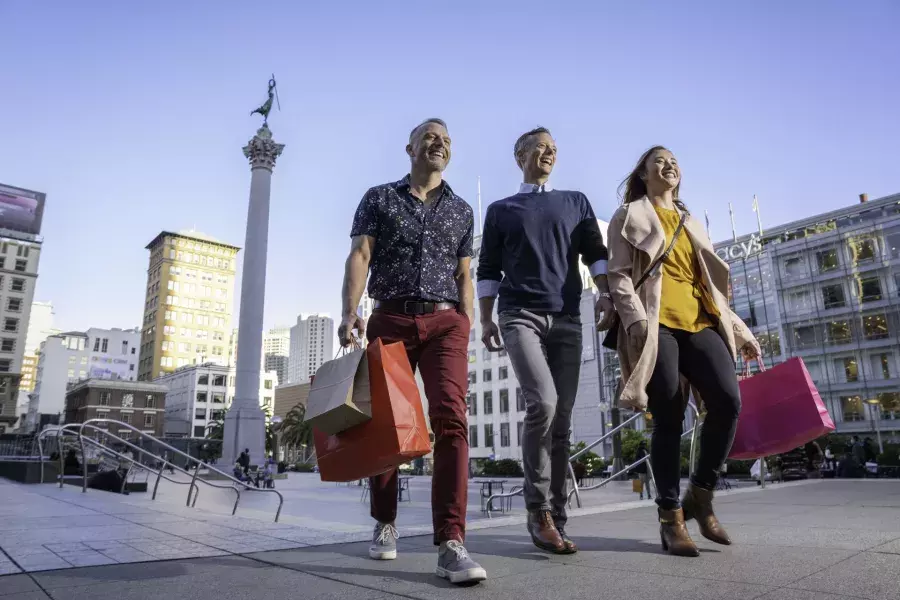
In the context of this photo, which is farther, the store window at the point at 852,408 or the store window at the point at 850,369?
the store window at the point at 850,369

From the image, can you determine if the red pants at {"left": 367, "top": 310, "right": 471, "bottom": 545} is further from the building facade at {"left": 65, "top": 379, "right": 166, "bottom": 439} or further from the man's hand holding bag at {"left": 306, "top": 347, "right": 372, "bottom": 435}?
the building facade at {"left": 65, "top": 379, "right": 166, "bottom": 439}

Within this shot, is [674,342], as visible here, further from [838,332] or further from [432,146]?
[838,332]

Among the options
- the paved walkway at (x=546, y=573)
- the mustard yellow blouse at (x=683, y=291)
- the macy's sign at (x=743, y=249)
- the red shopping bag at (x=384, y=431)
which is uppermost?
the macy's sign at (x=743, y=249)

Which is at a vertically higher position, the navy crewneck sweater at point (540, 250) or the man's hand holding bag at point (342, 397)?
the navy crewneck sweater at point (540, 250)

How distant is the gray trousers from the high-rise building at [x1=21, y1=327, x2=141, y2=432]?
4102 inches

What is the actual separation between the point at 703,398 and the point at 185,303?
115827 millimetres

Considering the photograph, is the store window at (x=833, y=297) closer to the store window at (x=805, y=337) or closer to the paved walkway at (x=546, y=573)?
the store window at (x=805, y=337)

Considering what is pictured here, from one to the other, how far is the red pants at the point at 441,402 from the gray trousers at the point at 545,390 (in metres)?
0.44

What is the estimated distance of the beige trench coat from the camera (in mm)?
3102

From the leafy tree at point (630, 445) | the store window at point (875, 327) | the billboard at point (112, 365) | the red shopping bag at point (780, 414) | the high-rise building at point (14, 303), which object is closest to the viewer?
the red shopping bag at point (780, 414)

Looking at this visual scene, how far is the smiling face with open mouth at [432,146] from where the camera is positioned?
137 inches

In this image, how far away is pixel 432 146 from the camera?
3477 mm

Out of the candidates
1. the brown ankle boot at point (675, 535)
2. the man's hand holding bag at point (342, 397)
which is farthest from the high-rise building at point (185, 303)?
the brown ankle boot at point (675, 535)

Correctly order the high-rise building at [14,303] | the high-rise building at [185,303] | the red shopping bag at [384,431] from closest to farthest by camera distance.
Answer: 1. the red shopping bag at [384,431]
2. the high-rise building at [14,303]
3. the high-rise building at [185,303]
